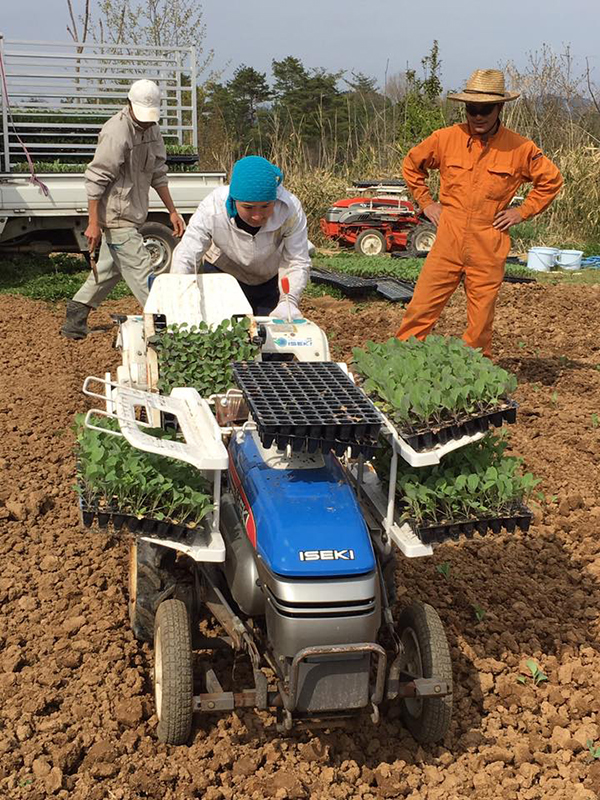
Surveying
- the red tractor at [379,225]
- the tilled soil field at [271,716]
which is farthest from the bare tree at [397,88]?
the tilled soil field at [271,716]

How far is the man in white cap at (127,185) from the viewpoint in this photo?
6.35 m

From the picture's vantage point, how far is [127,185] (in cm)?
657

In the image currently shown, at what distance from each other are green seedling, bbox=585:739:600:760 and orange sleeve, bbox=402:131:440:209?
12.7ft

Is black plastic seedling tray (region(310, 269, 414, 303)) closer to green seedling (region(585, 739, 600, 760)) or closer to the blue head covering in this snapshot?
the blue head covering

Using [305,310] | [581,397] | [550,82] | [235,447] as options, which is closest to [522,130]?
[550,82]

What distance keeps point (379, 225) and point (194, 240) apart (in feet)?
31.6

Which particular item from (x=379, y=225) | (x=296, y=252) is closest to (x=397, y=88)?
(x=379, y=225)

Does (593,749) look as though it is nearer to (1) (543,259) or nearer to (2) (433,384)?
(2) (433,384)

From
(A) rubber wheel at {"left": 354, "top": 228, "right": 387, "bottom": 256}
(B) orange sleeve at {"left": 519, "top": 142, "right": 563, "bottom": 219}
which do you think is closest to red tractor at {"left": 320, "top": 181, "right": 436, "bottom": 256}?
(A) rubber wheel at {"left": 354, "top": 228, "right": 387, "bottom": 256}

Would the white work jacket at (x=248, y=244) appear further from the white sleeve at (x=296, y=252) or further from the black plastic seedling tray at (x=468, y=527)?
the black plastic seedling tray at (x=468, y=527)

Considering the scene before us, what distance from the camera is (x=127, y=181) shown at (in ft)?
21.6

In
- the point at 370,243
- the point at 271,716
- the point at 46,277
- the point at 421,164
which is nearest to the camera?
the point at 271,716

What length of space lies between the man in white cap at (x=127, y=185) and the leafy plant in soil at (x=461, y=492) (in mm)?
4020

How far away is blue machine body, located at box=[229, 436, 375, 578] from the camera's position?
2541 mm
